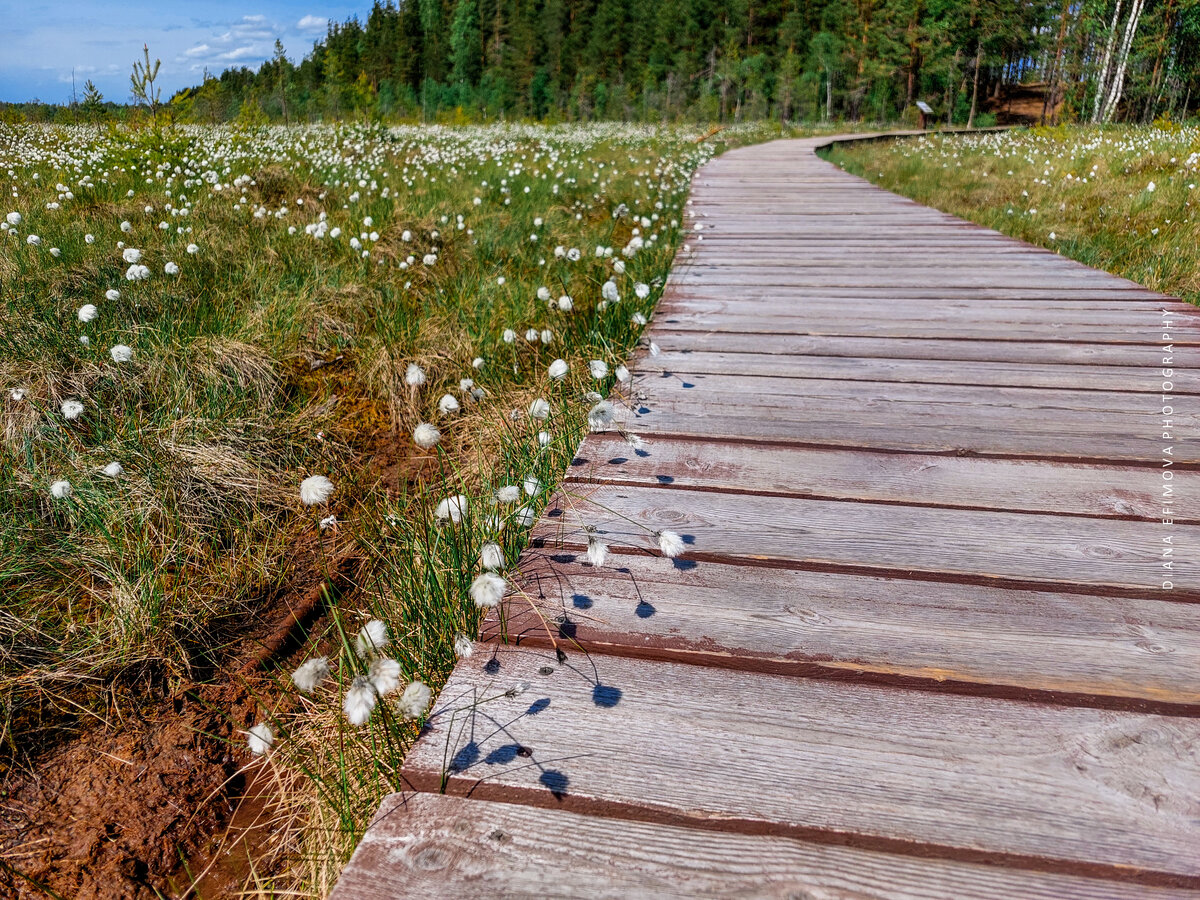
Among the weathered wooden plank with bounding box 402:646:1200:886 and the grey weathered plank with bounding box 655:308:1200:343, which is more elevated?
the grey weathered plank with bounding box 655:308:1200:343

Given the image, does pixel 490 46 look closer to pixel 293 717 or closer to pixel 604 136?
pixel 604 136

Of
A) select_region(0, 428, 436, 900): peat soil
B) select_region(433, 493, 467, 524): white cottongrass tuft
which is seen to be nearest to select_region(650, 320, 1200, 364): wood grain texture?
select_region(433, 493, 467, 524): white cottongrass tuft

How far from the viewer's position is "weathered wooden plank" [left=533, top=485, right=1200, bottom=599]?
61.1 inches

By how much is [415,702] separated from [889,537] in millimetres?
1185

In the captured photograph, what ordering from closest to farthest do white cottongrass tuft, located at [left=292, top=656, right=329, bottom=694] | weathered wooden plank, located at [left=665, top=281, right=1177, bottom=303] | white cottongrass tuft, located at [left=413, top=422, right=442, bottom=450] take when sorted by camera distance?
white cottongrass tuft, located at [left=292, top=656, right=329, bottom=694], white cottongrass tuft, located at [left=413, top=422, right=442, bottom=450], weathered wooden plank, located at [left=665, top=281, right=1177, bottom=303]

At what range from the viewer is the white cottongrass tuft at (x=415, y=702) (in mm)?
1161

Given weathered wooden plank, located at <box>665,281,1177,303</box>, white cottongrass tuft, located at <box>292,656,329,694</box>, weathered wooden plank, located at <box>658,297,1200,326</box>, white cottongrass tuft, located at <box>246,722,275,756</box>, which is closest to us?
white cottongrass tuft, located at <box>292,656,329,694</box>

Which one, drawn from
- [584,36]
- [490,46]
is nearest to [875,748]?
[584,36]

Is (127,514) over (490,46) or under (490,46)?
under

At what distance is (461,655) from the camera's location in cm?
137

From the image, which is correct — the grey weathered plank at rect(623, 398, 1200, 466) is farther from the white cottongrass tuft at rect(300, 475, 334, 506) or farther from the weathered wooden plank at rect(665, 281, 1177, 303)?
the weathered wooden plank at rect(665, 281, 1177, 303)

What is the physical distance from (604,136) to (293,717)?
20.1 meters

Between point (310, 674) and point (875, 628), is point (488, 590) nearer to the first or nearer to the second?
point (310, 674)

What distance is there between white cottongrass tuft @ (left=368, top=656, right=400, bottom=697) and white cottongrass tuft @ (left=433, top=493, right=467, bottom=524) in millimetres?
504
